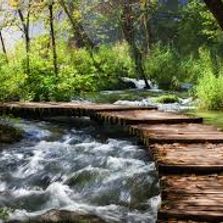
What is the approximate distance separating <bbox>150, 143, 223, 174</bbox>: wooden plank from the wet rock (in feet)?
3.65

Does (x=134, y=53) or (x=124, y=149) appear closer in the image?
(x=124, y=149)

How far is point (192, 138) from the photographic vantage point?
30.1 ft

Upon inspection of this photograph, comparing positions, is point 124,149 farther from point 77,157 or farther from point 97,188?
point 97,188

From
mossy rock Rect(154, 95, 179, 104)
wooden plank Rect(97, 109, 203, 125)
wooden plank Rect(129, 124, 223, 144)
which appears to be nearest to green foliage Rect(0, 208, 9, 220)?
wooden plank Rect(129, 124, 223, 144)

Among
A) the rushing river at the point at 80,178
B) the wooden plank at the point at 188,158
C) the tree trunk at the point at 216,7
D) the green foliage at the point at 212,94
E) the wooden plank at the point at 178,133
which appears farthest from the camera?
the green foliage at the point at 212,94

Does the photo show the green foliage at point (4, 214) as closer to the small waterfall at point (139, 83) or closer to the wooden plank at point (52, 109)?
the wooden plank at point (52, 109)

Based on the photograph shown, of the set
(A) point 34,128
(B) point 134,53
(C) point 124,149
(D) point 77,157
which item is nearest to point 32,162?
(D) point 77,157

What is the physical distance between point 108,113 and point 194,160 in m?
6.86

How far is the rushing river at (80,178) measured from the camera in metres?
7.54

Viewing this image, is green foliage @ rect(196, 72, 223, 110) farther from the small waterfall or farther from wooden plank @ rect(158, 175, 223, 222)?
Result: wooden plank @ rect(158, 175, 223, 222)

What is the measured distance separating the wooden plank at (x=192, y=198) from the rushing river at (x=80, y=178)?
0.95 m

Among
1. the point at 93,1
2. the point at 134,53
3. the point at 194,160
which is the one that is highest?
the point at 93,1

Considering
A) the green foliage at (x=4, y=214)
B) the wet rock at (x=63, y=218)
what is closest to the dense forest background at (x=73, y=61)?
the green foliage at (x=4, y=214)

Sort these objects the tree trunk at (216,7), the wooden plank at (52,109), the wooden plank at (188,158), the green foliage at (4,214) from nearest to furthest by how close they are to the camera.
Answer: the tree trunk at (216,7) < the wooden plank at (188,158) < the green foliage at (4,214) < the wooden plank at (52,109)
